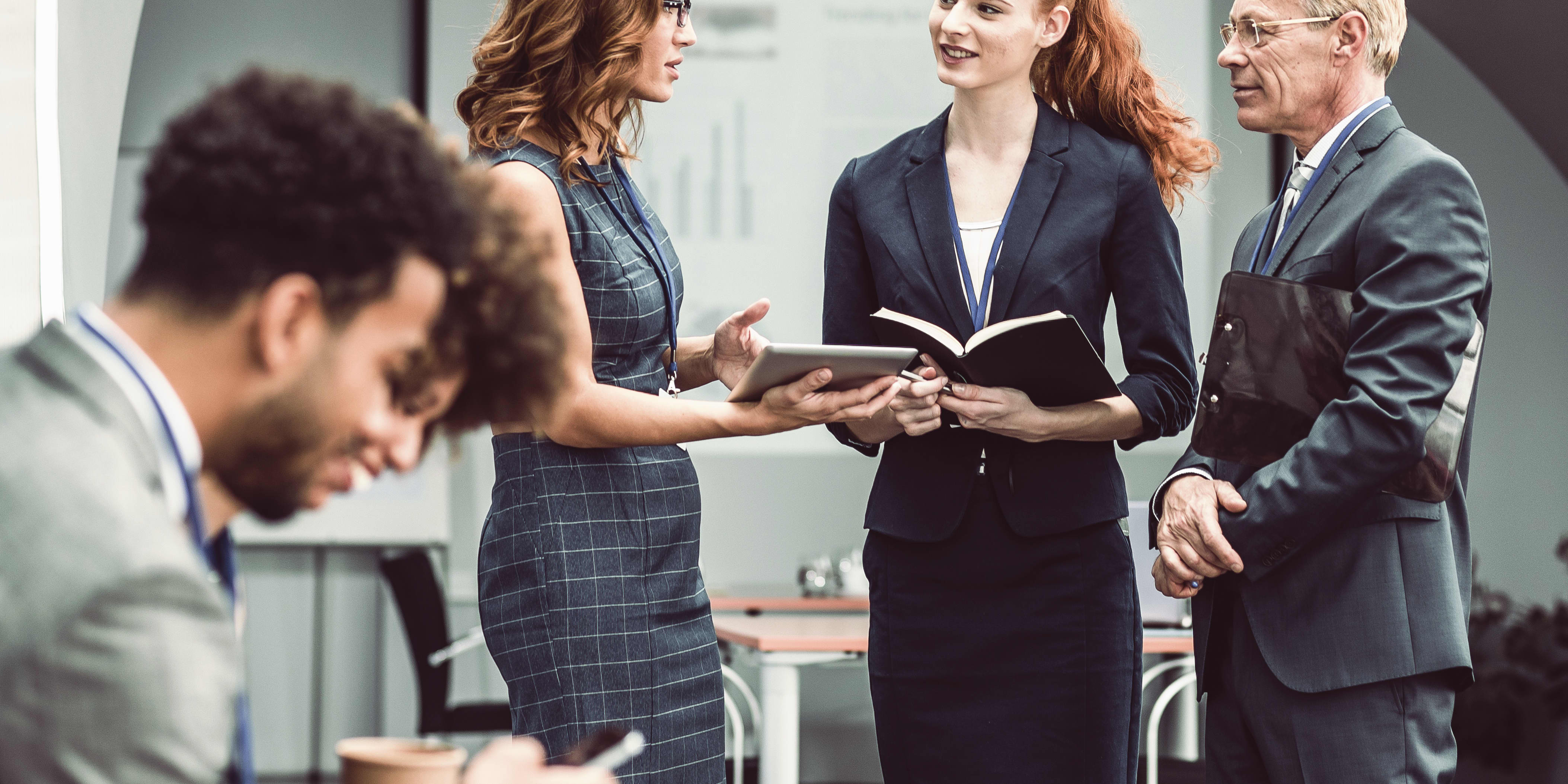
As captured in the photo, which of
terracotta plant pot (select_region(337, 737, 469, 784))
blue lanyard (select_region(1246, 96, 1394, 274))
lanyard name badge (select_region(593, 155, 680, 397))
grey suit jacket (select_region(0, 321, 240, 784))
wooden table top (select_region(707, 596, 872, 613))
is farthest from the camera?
wooden table top (select_region(707, 596, 872, 613))

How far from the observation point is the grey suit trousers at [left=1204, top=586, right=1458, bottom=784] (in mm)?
1699

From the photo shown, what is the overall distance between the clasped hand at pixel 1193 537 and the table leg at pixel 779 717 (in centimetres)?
199

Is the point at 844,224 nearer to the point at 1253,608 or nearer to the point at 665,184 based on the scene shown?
the point at 1253,608

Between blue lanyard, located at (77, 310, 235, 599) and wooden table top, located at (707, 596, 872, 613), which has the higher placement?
blue lanyard, located at (77, 310, 235, 599)

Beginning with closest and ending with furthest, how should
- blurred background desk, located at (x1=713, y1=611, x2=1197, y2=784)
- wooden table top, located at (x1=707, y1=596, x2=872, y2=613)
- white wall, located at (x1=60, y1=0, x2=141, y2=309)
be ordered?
1. white wall, located at (x1=60, y1=0, x2=141, y2=309)
2. blurred background desk, located at (x1=713, y1=611, x2=1197, y2=784)
3. wooden table top, located at (x1=707, y1=596, x2=872, y2=613)

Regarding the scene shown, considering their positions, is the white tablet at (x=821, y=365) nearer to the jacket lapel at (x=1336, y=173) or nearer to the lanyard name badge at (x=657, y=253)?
the lanyard name badge at (x=657, y=253)

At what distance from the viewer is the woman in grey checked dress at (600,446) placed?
5.38 feet

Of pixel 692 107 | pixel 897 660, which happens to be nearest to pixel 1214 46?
pixel 692 107

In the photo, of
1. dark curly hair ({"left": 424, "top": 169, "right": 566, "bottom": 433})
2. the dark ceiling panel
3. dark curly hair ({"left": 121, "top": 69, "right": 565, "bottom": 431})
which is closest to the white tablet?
dark curly hair ({"left": 424, "top": 169, "right": 566, "bottom": 433})

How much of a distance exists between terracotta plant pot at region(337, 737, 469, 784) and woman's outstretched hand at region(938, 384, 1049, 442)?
3.43ft

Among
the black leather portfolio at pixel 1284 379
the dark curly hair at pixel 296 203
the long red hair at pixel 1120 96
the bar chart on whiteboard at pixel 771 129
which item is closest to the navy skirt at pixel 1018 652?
the black leather portfolio at pixel 1284 379

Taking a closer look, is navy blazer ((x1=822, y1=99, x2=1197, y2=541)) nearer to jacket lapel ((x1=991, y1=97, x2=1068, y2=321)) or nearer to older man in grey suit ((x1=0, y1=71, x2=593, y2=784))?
jacket lapel ((x1=991, y1=97, x2=1068, y2=321))

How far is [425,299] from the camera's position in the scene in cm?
83

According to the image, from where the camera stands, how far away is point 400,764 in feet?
2.96
